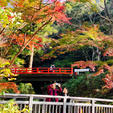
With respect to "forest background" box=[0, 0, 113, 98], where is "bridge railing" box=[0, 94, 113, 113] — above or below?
below

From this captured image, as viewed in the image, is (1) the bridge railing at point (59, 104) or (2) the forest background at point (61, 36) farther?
(1) the bridge railing at point (59, 104)

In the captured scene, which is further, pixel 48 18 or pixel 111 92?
pixel 111 92

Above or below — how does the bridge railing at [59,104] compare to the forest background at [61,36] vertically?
below

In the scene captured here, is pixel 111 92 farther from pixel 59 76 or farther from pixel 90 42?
pixel 90 42

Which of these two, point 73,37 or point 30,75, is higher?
point 73,37

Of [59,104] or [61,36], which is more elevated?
[61,36]

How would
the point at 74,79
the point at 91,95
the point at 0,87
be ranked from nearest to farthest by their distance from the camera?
1. the point at 0,87
2. the point at 91,95
3. the point at 74,79

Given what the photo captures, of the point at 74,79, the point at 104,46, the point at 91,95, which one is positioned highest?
the point at 104,46

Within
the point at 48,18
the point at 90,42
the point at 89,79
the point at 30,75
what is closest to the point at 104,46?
the point at 90,42

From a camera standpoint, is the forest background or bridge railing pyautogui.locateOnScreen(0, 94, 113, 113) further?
bridge railing pyautogui.locateOnScreen(0, 94, 113, 113)

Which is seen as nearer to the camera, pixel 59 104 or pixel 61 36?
pixel 59 104

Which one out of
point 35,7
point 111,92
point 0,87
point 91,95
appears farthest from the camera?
point 91,95

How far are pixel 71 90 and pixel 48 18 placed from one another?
10.5m

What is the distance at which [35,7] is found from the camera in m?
6.54
